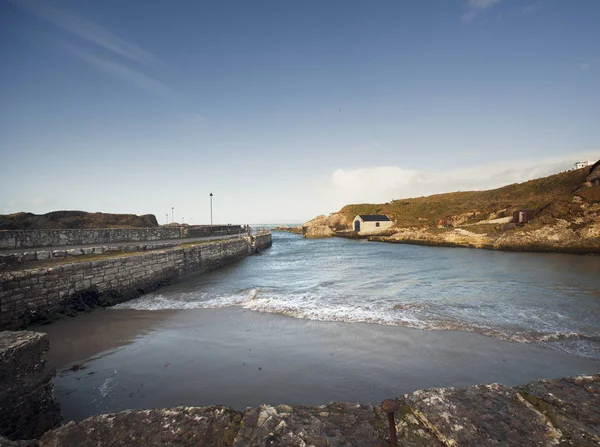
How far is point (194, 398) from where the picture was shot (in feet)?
14.9

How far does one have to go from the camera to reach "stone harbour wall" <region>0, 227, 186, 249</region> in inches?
671

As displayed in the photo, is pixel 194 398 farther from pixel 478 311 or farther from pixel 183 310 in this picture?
pixel 478 311

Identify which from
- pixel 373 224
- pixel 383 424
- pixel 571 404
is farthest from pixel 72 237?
pixel 373 224

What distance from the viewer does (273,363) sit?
5711 mm

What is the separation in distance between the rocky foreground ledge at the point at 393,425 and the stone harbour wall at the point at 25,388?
4.48 feet

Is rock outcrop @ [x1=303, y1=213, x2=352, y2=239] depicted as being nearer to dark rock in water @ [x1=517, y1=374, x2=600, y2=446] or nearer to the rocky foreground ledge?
dark rock in water @ [x1=517, y1=374, x2=600, y2=446]

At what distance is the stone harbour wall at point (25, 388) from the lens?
314 cm

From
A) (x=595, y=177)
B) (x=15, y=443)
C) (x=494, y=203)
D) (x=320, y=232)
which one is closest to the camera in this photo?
(x=15, y=443)

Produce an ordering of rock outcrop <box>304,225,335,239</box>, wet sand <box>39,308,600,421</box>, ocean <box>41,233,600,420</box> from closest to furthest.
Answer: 1. wet sand <box>39,308,600,421</box>
2. ocean <box>41,233,600,420</box>
3. rock outcrop <box>304,225,335,239</box>

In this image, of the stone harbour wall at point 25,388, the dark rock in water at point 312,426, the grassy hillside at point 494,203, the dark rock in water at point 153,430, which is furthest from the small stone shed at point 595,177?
the stone harbour wall at point 25,388

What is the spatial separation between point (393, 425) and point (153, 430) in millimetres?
2093

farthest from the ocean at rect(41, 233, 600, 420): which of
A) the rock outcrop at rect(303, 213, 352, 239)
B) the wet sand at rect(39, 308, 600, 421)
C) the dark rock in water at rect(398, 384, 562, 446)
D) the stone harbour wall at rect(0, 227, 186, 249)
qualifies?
the rock outcrop at rect(303, 213, 352, 239)

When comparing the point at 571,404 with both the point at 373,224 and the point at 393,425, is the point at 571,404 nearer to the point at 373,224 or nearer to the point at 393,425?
the point at 393,425

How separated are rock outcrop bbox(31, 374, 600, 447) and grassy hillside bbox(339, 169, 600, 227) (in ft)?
109
